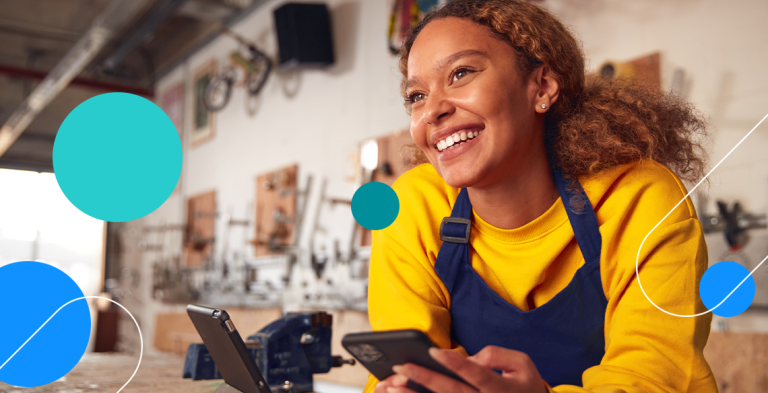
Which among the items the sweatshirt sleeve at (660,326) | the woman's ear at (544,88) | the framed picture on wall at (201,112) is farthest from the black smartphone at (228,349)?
the framed picture on wall at (201,112)

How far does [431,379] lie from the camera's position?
642 mm

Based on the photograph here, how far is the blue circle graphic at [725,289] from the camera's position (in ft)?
3.02

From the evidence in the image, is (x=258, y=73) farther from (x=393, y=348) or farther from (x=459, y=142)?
(x=393, y=348)

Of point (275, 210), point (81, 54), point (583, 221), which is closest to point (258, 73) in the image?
point (275, 210)

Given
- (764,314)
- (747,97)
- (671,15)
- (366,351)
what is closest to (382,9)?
(671,15)

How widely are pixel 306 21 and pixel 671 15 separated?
2428 millimetres

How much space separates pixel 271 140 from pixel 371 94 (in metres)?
1.31

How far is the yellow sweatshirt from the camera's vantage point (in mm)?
833


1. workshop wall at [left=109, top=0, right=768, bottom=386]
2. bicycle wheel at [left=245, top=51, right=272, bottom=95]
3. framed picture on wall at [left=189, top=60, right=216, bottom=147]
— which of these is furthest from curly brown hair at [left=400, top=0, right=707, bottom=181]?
framed picture on wall at [left=189, top=60, right=216, bottom=147]

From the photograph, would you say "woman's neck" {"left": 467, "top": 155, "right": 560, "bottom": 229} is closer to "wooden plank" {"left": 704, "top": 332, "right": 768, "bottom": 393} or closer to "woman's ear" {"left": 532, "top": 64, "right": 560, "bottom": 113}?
"woman's ear" {"left": 532, "top": 64, "right": 560, "bottom": 113}

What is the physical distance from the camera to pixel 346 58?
12.6ft

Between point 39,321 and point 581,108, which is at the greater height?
point 581,108

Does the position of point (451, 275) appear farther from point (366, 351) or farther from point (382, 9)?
point (382, 9)

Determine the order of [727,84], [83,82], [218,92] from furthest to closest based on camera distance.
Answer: [83,82], [218,92], [727,84]
